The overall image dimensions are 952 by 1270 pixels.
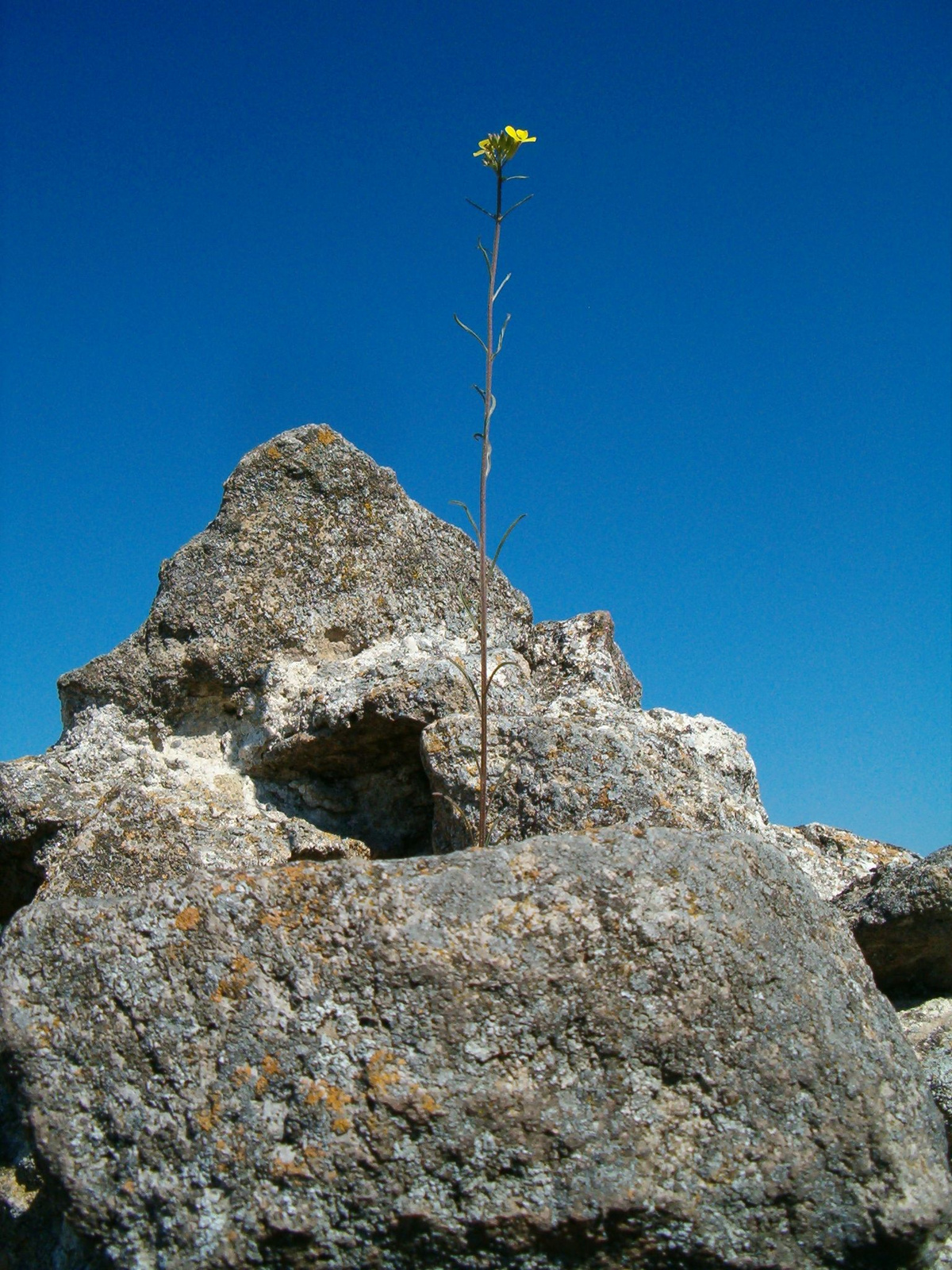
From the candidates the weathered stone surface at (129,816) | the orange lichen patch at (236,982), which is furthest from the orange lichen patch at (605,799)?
the orange lichen patch at (236,982)

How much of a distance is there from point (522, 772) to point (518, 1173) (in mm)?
1821

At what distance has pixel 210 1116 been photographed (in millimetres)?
3348

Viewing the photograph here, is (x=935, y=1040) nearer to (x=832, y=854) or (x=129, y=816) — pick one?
(x=832, y=854)

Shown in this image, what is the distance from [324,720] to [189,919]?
196 cm

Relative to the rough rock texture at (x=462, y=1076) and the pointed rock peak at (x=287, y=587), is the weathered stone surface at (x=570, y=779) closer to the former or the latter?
the rough rock texture at (x=462, y=1076)

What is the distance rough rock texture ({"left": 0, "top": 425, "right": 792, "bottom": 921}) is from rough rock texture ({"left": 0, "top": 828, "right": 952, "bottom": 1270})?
1132 mm

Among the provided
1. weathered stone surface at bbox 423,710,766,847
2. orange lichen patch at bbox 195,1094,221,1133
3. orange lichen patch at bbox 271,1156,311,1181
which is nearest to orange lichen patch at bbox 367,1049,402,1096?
orange lichen patch at bbox 271,1156,311,1181

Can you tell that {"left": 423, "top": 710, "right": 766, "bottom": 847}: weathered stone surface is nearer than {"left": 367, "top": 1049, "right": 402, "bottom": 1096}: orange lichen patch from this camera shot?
No

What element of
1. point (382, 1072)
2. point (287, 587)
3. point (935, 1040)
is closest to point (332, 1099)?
point (382, 1072)

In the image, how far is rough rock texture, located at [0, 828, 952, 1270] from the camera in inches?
129

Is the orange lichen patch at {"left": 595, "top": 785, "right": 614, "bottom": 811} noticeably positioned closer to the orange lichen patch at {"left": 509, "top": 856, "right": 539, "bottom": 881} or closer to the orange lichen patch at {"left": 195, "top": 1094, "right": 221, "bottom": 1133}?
the orange lichen patch at {"left": 509, "top": 856, "right": 539, "bottom": 881}

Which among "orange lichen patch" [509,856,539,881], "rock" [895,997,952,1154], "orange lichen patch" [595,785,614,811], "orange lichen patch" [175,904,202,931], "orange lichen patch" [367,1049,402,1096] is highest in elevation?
Result: "orange lichen patch" [595,785,614,811]

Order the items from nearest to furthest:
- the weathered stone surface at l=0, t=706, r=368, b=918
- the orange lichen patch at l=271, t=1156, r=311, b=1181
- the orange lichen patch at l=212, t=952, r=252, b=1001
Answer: the orange lichen patch at l=271, t=1156, r=311, b=1181 < the orange lichen patch at l=212, t=952, r=252, b=1001 < the weathered stone surface at l=0, t=706, r=368, b=918

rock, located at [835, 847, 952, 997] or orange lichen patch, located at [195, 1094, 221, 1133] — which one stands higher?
rock, located at [835, 847, 952, 997]
